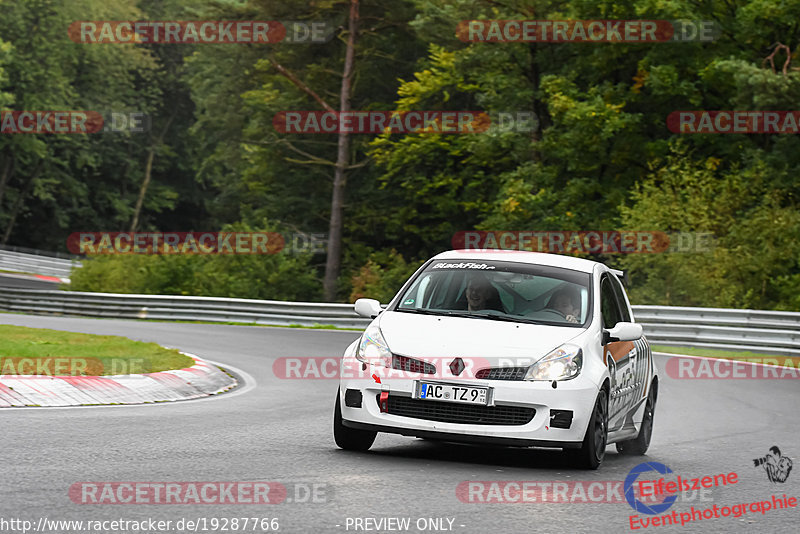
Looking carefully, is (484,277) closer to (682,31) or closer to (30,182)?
(682,31)

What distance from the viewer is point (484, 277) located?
9.94 meters

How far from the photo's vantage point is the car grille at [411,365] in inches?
339

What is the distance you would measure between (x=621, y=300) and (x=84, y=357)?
712 cm

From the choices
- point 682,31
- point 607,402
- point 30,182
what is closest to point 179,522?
point 607,402

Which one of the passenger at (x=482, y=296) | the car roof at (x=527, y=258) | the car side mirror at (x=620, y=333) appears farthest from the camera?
the car roof at (x=527, y=258)

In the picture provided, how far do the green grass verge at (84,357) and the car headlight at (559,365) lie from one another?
6.26 meters

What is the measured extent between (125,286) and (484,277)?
31484 millimetres

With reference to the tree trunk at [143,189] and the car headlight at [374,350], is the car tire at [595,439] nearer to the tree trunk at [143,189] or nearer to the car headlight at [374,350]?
the car headlight at [374,350]

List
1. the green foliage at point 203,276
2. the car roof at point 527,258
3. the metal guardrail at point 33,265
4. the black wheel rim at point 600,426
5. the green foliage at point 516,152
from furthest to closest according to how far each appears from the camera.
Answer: the metal guardrail at point 33,265, the green foliage at point 203,276, the green foliage at point 516,152, the car roof at point 527,258, the black wheel rim at point 600,426

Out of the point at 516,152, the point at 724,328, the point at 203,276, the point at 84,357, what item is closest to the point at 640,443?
the point at 84,357

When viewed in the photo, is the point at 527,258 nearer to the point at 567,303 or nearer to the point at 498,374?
the point at 567,303

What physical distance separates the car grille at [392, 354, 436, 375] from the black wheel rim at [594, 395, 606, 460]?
4.10 ft

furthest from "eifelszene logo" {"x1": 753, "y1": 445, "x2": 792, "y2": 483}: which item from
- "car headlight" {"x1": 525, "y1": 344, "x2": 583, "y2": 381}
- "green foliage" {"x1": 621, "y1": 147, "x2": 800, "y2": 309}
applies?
"green foliage" {"x1": 621, "y1": 147, "x2": 800, "y2": 309}

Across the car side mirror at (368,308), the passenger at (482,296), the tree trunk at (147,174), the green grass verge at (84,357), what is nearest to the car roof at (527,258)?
the passenger at (482,296)
